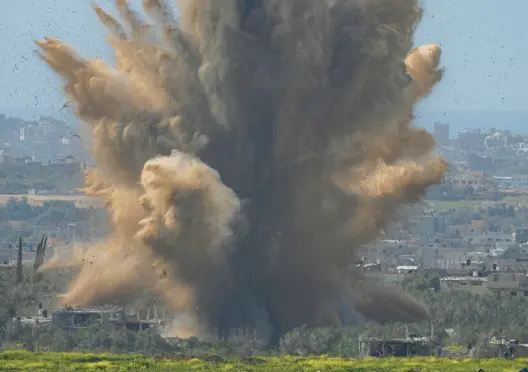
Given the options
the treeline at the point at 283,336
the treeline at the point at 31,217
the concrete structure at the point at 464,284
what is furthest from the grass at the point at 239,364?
the treeline at the point at 31,217

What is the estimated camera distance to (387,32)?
83.7m


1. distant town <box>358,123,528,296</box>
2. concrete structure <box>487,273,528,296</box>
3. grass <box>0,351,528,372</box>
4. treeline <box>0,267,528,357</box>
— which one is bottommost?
grass <box>0,351,528,372</box>

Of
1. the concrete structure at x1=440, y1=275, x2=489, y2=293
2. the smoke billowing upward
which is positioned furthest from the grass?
the concrete structure at x1=440, y1=275, x2=489, y2=293

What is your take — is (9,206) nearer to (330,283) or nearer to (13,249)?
(13,249)

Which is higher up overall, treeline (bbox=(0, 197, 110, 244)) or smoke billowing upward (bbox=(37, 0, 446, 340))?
treeline (bbox=(0, 197, 110, 244))

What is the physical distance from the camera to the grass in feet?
219

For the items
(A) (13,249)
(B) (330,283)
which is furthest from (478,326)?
(A) (13,249)

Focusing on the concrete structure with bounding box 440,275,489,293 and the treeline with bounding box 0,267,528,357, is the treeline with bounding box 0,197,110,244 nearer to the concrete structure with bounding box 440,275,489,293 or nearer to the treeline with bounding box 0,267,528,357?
the concrete structure with bounding box 440,275,489,293

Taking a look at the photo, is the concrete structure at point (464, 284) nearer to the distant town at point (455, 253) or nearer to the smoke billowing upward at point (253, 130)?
the distant town at point (455, 253)

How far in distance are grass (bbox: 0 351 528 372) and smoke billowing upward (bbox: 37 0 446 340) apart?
33.8ft

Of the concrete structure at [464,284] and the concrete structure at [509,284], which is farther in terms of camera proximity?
the concrete structure at [464,284]

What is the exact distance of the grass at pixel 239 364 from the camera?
66875mm

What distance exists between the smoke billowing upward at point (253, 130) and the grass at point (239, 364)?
10.3m

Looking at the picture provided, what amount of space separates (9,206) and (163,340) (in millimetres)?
113110
